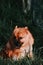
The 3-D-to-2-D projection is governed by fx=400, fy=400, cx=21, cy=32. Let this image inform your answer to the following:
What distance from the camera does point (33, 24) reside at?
8703mm

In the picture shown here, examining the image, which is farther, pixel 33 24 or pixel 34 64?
pixel 33 24

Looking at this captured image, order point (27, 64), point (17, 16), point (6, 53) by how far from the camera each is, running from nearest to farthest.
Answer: point (27, 64)
point (6, 53)
point (17, 16)

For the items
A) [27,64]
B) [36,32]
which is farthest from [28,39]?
[36,32]

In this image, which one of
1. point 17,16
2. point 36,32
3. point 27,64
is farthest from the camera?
point 17,16

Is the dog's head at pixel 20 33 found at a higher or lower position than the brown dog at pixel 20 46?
higher

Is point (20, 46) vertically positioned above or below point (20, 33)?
below

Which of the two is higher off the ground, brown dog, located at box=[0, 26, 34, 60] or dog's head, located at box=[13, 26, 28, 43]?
dog's head, located at box=[13, 26, 28, 43]

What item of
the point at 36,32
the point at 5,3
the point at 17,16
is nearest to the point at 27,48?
the point at 36,32

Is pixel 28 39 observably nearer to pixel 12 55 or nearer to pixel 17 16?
pixel 12 55

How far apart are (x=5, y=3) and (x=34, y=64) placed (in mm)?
3340

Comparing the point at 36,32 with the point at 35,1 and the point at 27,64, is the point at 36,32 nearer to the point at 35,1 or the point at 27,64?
the point at 35,1

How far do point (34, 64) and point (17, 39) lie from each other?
0.54m

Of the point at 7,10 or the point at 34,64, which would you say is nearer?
the point at 34,64

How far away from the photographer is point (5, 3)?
9508mm
